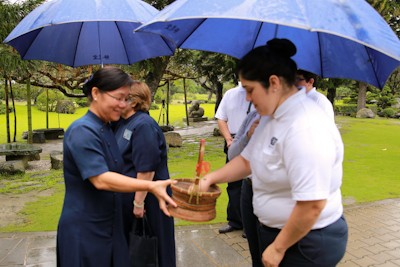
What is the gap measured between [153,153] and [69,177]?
647mm

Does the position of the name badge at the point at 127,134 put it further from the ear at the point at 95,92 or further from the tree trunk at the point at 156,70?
the tree trunk at the point at 156,70

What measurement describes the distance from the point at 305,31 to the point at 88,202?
1664 millimetres

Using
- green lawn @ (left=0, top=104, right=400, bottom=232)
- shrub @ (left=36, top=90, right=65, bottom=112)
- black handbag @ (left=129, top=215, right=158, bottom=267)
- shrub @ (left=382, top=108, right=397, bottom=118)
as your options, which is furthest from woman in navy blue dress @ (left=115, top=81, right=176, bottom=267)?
shrub @ (left=382, top=108, right=397, bottom=118)

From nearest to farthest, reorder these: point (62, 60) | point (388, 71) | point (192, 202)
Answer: point (192, 202) < point (388, 71) < point (62, 60)

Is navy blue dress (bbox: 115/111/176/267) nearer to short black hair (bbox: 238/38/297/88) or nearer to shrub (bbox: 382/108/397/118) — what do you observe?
short black hair (bbox: 238/38/297/88)

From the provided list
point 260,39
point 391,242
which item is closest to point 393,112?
point 391,242

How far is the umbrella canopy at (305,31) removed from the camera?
58.5 inches

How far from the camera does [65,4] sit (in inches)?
105

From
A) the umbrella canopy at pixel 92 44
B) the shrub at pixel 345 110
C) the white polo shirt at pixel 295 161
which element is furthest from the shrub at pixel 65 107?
the white polo shirt at pixel 295 161

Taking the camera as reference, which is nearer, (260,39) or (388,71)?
(388,71)

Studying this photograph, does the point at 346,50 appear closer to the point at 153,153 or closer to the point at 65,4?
the point at 153,153

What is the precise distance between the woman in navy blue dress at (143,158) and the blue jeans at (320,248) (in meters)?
1.11

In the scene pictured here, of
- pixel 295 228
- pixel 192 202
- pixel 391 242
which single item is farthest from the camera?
pixel 391 242

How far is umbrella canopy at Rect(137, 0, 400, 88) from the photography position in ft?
4.88
